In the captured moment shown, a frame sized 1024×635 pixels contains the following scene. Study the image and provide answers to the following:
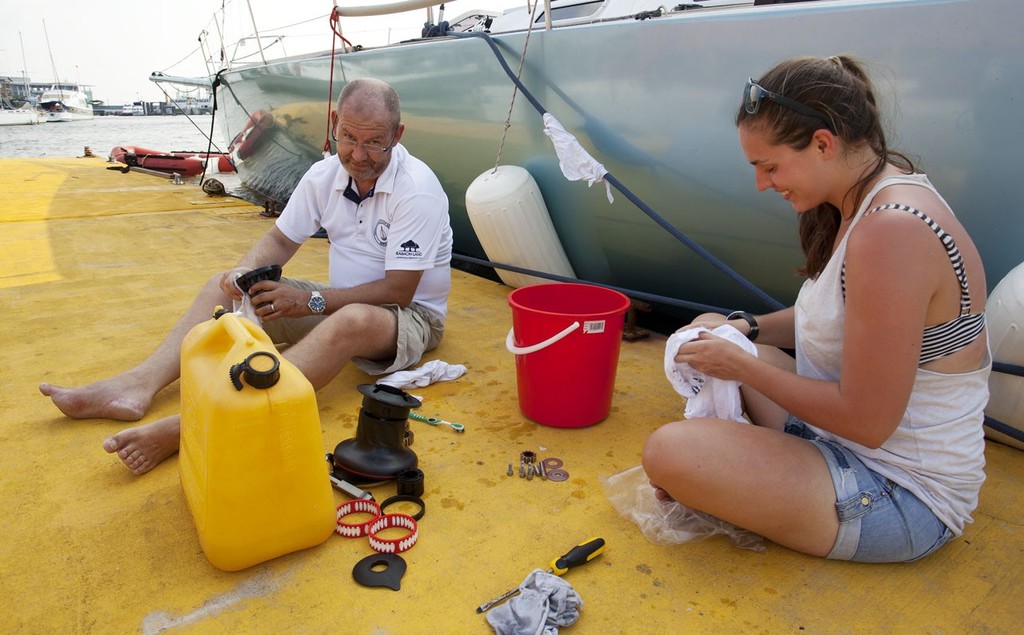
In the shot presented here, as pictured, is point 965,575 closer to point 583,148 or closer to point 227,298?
point 583,148

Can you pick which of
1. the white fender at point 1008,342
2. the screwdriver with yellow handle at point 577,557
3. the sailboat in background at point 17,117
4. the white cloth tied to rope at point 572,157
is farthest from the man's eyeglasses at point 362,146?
the sailboat in background at point 17,117

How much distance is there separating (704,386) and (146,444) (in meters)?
1.39

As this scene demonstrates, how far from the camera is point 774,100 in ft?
3.97

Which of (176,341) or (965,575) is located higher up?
(176,341)

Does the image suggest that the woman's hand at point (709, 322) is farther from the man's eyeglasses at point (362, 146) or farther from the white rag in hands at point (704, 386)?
the man's eyeglasses at point (362, 146)

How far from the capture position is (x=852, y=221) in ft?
4.12

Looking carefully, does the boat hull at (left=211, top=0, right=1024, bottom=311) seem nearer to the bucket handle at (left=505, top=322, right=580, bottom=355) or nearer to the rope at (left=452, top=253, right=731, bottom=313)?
the rope at (left=452, top=253, right=731, bottom=313)

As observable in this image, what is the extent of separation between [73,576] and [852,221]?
169 centimetres

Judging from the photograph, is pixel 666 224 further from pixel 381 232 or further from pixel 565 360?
pixel 381 232

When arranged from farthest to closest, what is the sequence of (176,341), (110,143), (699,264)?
1. (110,143)
2. (699,264)
3. (176,341)

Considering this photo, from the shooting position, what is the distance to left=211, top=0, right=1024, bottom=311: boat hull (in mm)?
1811

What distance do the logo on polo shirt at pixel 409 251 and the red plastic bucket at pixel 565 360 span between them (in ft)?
1.23

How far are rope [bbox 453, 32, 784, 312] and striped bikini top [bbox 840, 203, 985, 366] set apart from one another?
0.86 m

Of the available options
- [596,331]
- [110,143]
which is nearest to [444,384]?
[596,331]
